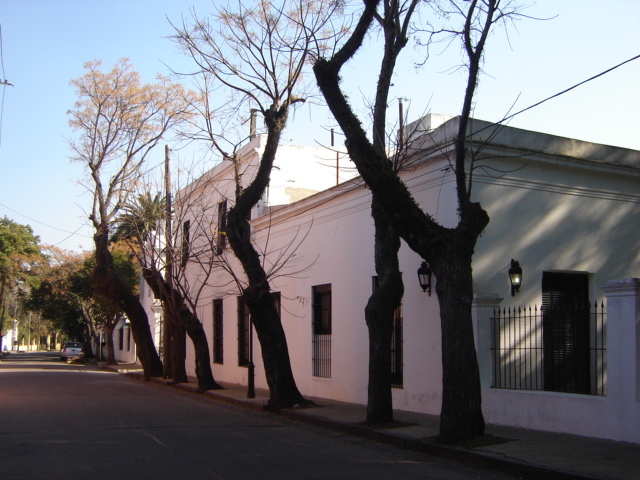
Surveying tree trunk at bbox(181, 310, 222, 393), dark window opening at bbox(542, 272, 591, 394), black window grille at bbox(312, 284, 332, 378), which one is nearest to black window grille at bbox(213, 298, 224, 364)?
tree trunk at bbox(181, 310, 222, 393)

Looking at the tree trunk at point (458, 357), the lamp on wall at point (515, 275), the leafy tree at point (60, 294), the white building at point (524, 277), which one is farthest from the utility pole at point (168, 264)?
the leafy tree at point (60, 294)

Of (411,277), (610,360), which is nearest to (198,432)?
(411,277)

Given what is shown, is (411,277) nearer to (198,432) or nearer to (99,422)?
(198,432)

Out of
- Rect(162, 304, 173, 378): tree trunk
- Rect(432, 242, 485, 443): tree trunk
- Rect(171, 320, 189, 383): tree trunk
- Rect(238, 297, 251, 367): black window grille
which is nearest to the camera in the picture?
Rect(432, 242, 485, 443): tree trunk

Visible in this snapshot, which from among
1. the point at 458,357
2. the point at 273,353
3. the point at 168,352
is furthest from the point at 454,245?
the point at 168,352

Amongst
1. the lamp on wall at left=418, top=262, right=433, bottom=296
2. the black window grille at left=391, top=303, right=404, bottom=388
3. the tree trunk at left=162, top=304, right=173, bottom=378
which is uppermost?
the lamp on wall at left=418, top=262, right=433, bottom=296

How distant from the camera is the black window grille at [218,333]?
24.4m

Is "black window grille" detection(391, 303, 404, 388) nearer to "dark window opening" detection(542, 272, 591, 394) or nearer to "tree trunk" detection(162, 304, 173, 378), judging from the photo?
"dark window opening" detection(542, 272, 591, 394)

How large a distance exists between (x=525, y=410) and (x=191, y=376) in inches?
728

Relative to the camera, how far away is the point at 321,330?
17219 mm

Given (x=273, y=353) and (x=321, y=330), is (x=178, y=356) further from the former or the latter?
(x=273, y=353)

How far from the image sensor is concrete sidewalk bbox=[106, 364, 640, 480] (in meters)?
7.70

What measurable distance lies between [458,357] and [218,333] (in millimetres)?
16218

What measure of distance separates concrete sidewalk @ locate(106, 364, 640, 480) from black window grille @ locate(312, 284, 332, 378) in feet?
12.6
